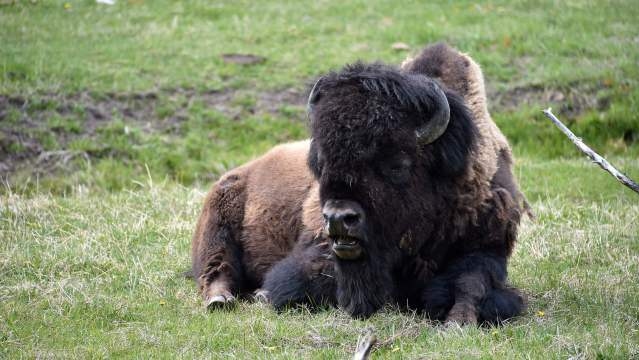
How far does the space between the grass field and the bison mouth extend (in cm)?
45

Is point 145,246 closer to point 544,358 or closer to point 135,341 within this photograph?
point 135,341

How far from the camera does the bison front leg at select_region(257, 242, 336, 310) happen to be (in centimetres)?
685

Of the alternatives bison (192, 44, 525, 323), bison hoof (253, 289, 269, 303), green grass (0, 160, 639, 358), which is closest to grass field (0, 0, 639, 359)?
green grass (0, 160, 639, 358)

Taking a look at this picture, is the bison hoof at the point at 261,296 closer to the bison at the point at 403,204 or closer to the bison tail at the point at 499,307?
the bison at the point at 403,204

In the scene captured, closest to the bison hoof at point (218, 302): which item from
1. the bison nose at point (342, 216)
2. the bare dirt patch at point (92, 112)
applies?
the bison nose at point (342, 216)

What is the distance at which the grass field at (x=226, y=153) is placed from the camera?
20.0ft

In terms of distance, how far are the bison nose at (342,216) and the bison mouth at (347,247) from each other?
10cm

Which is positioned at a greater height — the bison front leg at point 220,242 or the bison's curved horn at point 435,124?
the bison's curved horn at point 435,124

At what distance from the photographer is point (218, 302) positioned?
717 cm

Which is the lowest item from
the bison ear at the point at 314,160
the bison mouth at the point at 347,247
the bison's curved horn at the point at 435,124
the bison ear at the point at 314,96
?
the bison mouth at the point at 347,247

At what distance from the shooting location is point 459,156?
257 inches

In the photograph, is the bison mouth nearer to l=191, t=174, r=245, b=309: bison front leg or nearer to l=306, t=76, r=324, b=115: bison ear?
l=306, t=76, r=324, b=115: bison ear

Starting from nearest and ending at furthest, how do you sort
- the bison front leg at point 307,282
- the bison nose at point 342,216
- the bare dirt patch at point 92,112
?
1. the bison nose at point 342,216
2. the bison front leg at point 307,282
3. the bare dirt patch at point 92,112

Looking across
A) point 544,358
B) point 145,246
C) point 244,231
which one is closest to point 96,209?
point 145,246
